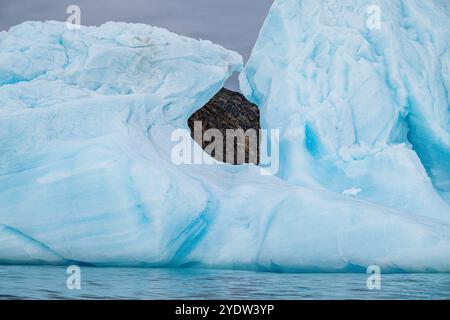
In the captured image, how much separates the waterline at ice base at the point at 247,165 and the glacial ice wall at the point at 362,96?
2 centimetres

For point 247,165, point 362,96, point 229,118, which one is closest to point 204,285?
point 247,165

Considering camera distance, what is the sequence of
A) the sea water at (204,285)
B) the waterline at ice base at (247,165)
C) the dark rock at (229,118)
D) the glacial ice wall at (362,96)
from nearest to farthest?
the sea water at (204,285), the waterline at ice base at (247,165), the glacial ice wall at (362,96), the dark rock at (229,118)

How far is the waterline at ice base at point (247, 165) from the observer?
25.5ft

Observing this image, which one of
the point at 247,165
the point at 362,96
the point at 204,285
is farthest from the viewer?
the point at 362,96

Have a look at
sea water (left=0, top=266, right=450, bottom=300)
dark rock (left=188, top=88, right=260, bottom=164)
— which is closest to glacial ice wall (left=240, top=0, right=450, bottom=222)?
sea water (left=0, top=266, right=450, bottom=300)

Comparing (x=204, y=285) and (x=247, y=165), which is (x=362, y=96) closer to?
(x=247, y=165)

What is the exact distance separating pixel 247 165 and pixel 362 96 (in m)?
1.90

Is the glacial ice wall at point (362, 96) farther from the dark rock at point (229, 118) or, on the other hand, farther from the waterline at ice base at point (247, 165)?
the dark rock at point (229, 118)

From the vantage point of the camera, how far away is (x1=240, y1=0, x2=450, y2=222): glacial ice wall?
9.82 m

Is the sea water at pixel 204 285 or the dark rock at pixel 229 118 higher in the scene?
the dark rock at pixel 229 118

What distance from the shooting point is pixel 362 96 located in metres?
10.4

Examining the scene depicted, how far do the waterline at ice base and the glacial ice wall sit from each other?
21mm

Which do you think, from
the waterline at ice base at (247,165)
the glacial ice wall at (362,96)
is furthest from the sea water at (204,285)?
the glacial ice wall at (362,96)
